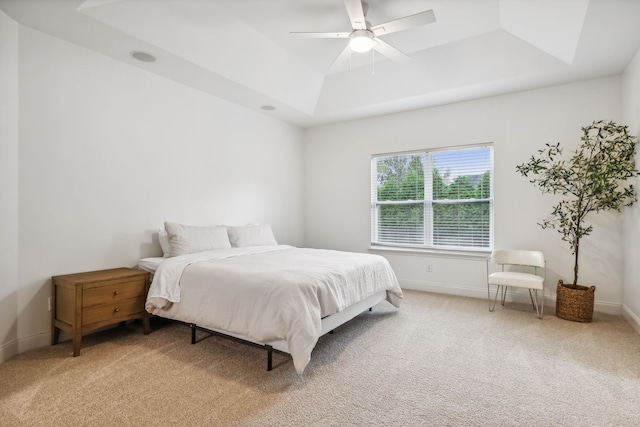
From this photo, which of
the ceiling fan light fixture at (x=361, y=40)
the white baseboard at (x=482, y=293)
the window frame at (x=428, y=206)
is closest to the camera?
the ceiling fan light fixture at (x=361, y=40)

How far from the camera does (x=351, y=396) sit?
2078 millimetres

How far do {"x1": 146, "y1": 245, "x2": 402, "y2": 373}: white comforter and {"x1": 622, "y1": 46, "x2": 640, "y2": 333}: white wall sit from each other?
7.93 feet

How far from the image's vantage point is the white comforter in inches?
91.0

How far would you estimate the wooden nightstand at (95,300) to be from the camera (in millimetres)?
2629

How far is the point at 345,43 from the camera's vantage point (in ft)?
12.3

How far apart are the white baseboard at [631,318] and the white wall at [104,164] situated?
463cm

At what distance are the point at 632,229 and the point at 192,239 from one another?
4.60m

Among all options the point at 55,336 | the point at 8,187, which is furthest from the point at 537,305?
the point at 8,187

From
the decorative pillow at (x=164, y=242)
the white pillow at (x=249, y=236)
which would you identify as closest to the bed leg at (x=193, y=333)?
the decorative pillow at (x=164, y=242)

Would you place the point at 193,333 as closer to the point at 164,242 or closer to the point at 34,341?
the point at 164,242

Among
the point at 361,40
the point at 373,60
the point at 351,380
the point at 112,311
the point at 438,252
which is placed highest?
the point at 373,60

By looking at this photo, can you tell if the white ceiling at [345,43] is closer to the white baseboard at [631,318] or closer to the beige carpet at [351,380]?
the white baseboard at [631,318]

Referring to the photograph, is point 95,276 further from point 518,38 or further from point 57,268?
point 518,38

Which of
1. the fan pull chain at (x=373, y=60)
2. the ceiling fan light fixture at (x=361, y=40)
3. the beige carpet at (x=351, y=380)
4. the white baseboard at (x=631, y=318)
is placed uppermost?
the fan pull chain at (x=373, y=60)
